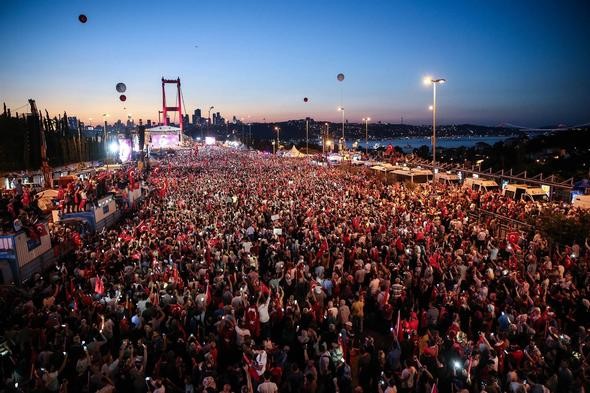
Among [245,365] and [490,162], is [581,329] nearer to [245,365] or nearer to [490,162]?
[245,365]

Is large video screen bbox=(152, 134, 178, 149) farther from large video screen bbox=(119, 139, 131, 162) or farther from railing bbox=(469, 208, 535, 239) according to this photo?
railing bbox=(469, 208, 535, 239)

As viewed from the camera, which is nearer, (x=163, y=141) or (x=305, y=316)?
(x=305, y=316)

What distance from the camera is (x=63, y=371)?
21.2ft

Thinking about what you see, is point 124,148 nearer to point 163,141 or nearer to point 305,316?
point 163,141

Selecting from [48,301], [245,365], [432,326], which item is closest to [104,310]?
[48,301]

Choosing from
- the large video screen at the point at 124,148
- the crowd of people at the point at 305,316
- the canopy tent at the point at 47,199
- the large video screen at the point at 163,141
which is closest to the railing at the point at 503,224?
the crowd of people at the point at 305,316

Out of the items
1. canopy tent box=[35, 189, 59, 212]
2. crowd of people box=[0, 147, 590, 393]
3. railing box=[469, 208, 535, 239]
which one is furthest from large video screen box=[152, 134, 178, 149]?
railing box=[469, 208, 535, 239]

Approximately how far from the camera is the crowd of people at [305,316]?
5.94m

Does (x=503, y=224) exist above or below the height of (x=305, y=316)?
below

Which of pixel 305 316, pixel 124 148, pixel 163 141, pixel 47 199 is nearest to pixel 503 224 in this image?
pixel 305 316

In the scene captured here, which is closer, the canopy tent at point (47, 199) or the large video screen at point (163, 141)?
the canopy tent at point (47, 199)

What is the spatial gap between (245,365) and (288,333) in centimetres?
133

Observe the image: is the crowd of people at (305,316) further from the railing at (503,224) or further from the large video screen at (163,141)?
the large video screen at (163,141)

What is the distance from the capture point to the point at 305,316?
24.7 ft
